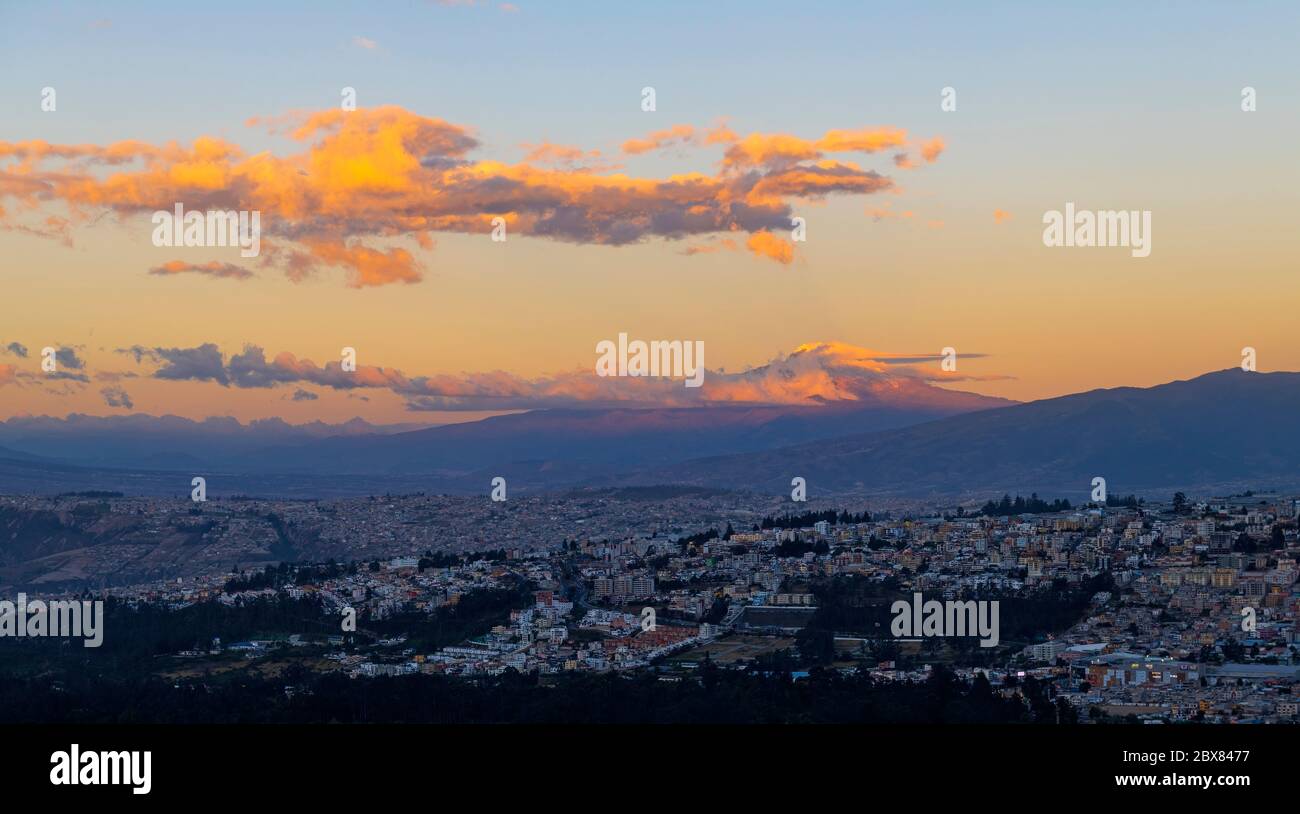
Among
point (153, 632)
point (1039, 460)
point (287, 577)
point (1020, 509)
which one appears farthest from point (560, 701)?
point (1039, 460)

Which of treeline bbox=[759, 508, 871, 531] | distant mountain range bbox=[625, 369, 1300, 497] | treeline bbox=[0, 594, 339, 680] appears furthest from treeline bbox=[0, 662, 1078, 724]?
distant mountain range bbox=[625, 369, 1300, 497]

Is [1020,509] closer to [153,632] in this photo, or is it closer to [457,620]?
[457,620]

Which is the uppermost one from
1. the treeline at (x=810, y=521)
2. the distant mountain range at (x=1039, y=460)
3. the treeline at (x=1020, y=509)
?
the treeline at (x=1020, y=509)

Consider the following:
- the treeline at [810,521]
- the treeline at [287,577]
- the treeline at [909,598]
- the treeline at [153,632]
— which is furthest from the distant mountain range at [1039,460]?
the treeline at [153,632]

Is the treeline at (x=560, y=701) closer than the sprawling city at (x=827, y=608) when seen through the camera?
Yes

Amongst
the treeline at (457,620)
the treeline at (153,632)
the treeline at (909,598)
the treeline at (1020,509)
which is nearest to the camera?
the treeline at (909,598)

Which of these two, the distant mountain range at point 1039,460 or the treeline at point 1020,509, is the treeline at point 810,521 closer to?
the treeline at point 1020,509

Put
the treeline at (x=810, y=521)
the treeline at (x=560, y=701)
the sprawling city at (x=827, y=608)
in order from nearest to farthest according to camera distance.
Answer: the treeline at (x=560, y=701), the sprawling city at (x=827, y=608), the treeline at (x=810, y=521)

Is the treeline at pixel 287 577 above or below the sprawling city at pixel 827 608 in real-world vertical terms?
below
